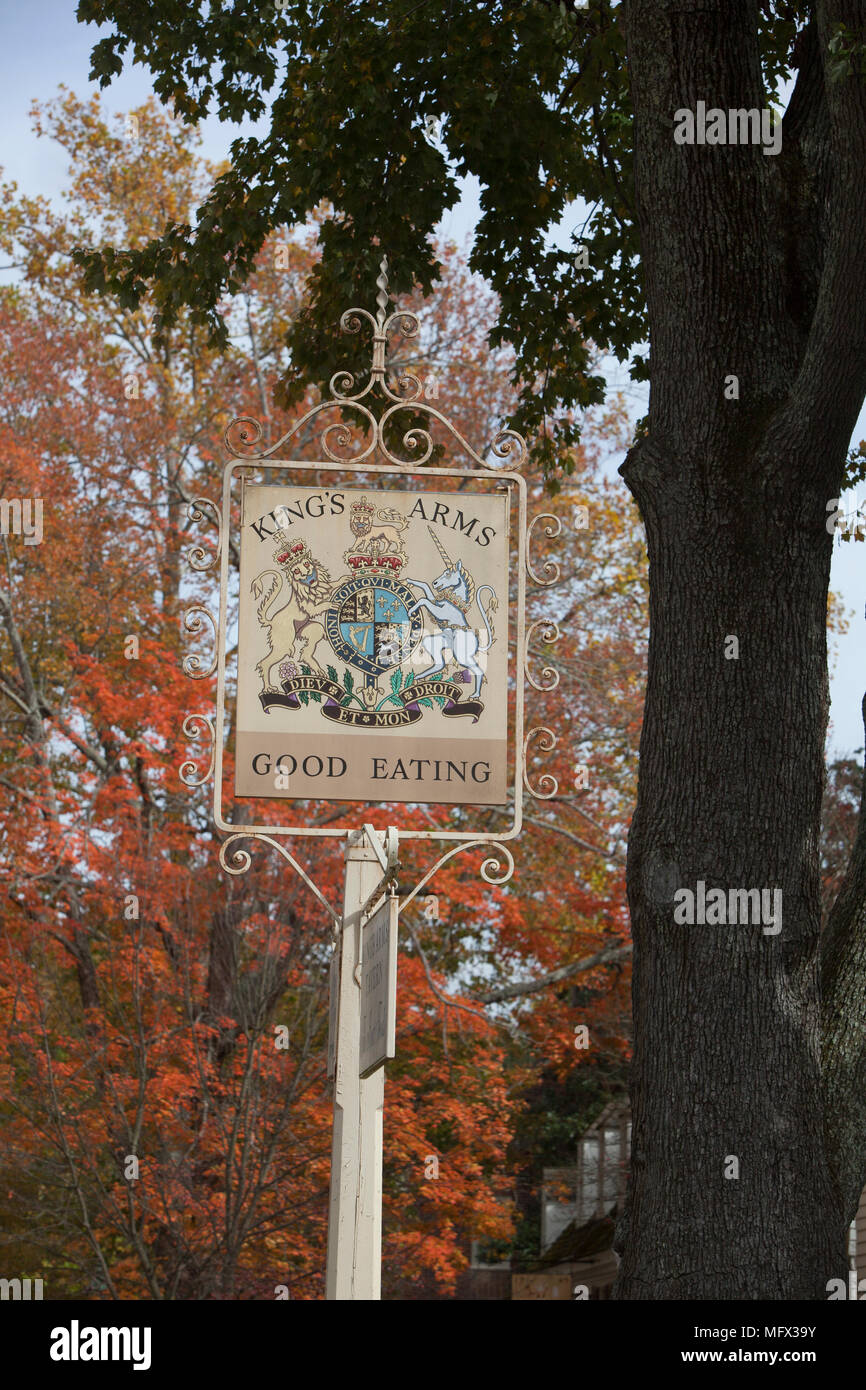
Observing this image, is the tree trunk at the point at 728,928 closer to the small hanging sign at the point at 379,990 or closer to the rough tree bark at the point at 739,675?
the rough tree bark at the point at 739,675

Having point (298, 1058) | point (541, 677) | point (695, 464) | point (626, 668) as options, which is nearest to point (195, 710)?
point (298, 1058)

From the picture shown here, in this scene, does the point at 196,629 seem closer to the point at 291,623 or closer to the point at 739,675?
the point at 291,623

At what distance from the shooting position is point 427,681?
6707mm

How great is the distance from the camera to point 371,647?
6672 millimetres

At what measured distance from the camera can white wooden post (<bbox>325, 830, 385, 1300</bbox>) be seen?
20.1ft

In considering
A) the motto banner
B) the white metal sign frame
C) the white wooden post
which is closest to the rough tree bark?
the white metal sign frame

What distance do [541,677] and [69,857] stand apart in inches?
385

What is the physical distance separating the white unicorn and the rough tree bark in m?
1.30

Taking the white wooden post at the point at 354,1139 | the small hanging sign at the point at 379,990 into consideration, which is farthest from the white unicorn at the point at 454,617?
the small hanging sign at the point at 379,990

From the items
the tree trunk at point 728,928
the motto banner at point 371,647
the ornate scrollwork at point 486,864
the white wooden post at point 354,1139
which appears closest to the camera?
the tree trunk at point 728,928

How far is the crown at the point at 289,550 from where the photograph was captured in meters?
6.77

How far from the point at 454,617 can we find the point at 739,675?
6.00 feet

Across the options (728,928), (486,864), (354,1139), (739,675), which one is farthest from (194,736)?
(728,928)
